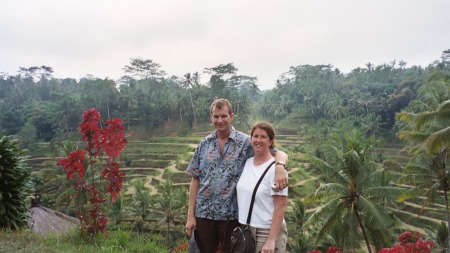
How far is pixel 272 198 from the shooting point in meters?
2.31

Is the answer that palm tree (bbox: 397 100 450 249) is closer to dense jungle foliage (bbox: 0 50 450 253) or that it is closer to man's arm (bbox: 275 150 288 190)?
dense jungle foliage (bbox: 0 50 450 253)

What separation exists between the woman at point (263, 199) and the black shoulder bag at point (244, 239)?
21mm

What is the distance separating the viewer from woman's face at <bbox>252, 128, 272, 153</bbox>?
7.84ft

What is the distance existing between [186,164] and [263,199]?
2571 centimetres

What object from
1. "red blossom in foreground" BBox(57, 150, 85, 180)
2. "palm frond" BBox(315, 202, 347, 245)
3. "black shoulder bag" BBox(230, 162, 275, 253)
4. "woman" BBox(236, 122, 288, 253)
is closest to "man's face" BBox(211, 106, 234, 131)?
"woman" BBox(236, 122, 288, 253)

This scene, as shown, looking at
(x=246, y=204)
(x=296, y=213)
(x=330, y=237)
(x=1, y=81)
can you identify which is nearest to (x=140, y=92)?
(x=1, y=81)

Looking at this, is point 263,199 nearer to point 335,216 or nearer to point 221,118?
point 221,118

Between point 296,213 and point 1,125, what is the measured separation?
37.0 m

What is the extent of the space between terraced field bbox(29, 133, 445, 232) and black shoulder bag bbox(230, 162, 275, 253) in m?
19.8

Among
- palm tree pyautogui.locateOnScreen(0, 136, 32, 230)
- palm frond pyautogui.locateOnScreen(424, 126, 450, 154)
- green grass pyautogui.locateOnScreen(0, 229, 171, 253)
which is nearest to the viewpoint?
green grass pyautogui.locateOnScreen(0, 229, 171, 253)

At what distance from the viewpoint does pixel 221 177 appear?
2.52 metres

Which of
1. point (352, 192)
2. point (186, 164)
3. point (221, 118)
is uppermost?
point (221, 118)

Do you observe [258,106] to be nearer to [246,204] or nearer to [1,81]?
[1,81]

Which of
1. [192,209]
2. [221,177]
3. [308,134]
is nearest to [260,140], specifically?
[221,177]
